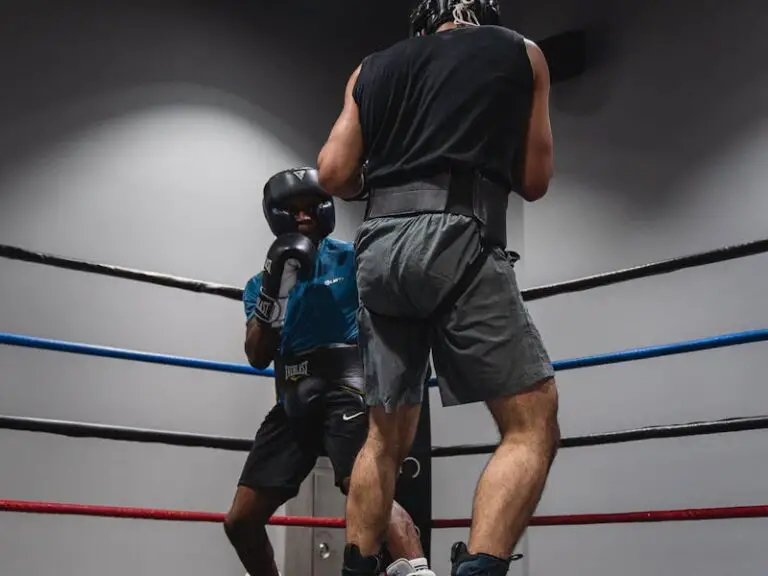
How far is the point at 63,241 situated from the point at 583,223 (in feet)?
6.38

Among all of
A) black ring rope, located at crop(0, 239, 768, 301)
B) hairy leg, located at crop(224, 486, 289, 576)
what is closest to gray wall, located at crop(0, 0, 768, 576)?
black ring rope, located at crop(0, 239, 768, 301)

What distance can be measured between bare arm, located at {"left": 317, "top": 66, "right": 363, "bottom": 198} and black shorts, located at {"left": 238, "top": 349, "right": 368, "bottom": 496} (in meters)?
0.61

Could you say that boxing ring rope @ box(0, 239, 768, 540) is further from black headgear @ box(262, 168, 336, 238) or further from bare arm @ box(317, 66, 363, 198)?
bare arm @ box(317, 66, 363, 198)

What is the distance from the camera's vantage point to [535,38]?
3.79 metres

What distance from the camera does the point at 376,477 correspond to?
1410 millimetres

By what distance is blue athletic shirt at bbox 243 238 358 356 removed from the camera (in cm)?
211

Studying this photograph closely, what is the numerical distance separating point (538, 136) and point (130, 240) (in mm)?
2120

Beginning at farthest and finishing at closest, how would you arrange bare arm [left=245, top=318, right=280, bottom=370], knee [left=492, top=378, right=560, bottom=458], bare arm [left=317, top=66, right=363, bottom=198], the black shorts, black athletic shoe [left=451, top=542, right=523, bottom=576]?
bare arm [left=245, top=318, right=280, bottom=370], the black shorts, bare arm [left=317, top=66, right=363, bottom=198], knee [left=492, top=378, right=560, bottom=458], black athletic shoe [left=451, top=542, right=523, bottom=576]

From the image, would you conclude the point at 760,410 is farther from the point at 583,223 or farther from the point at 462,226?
the point at 462,226

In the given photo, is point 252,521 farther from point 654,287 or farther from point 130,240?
point 654,287

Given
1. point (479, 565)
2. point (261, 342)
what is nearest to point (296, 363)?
point (261, 342)

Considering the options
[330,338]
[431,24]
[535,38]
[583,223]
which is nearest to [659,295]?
[583,223]

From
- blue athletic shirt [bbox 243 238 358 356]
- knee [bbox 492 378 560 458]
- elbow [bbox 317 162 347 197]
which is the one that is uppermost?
elbow [bbox 317 162 347 197]

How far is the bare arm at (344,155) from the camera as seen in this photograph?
1580mm
